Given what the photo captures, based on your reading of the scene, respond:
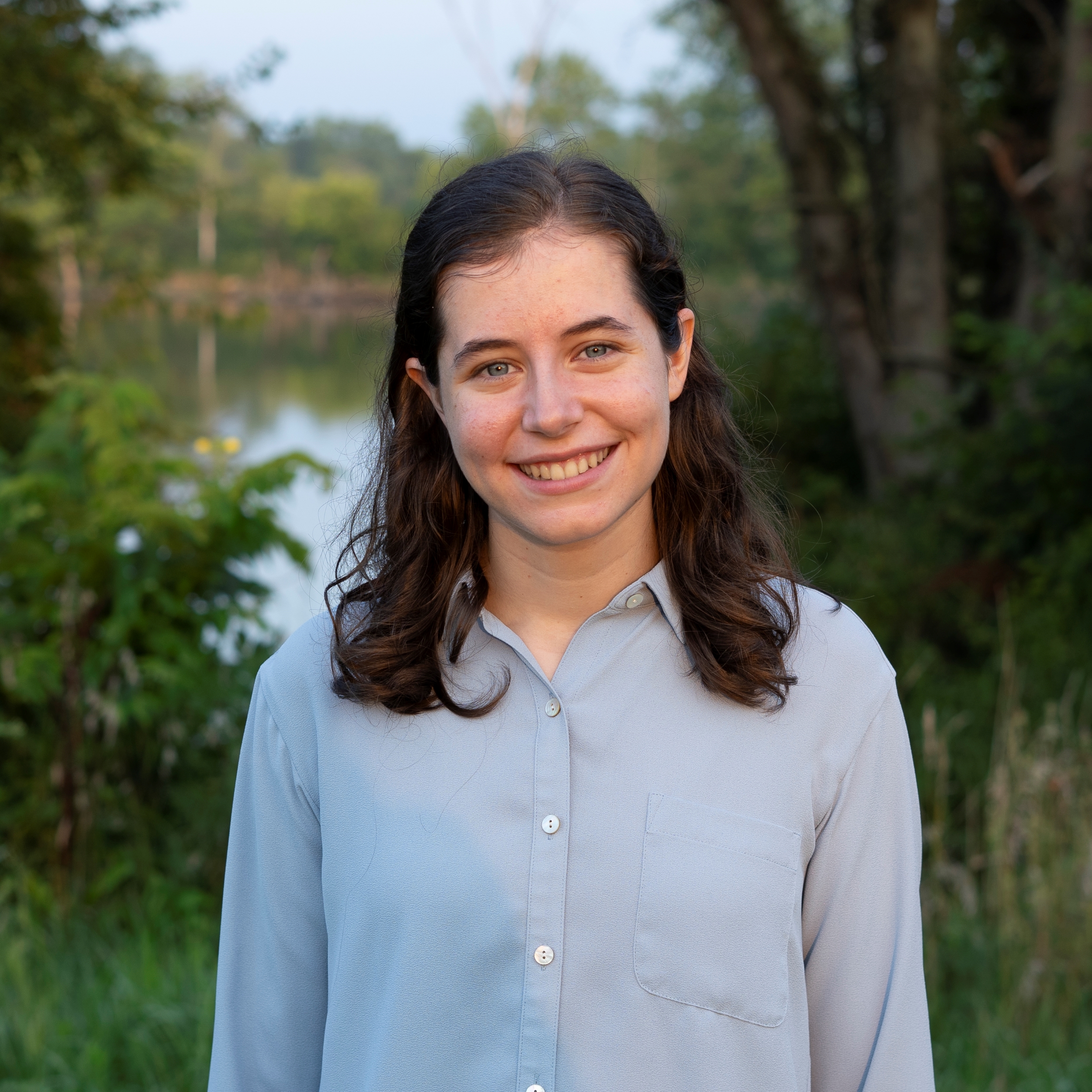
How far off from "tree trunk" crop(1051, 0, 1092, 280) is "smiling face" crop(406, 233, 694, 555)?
7.24 metres

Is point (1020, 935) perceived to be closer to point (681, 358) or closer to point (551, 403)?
point (681, 358)

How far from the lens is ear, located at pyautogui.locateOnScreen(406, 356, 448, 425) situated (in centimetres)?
173

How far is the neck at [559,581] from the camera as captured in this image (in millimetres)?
1660

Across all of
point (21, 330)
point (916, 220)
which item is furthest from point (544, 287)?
point (916, 220)

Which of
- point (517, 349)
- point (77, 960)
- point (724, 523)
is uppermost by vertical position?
point (517, 349)

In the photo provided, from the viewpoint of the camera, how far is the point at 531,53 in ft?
53.3

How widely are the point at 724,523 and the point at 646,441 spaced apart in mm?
289

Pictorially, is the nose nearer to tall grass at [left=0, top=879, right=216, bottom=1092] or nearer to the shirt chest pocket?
the shirt chest pocket

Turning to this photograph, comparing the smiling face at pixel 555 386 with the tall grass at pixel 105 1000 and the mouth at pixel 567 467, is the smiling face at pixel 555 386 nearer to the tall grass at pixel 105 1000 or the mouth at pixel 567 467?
the mouth at pixel 567 467

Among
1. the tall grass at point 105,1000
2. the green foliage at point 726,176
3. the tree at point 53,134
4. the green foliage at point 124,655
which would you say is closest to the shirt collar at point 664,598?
the tall grass at point 105,1000

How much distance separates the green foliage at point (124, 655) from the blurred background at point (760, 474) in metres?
0.02

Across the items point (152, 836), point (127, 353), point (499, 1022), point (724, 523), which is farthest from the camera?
point (127, 353)

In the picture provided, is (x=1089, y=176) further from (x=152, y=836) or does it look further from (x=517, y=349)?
(x=517, y=349)

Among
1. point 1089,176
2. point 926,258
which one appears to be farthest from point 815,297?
point 1089,176
